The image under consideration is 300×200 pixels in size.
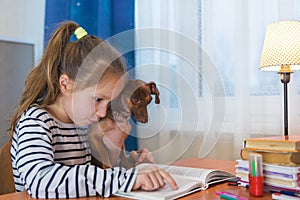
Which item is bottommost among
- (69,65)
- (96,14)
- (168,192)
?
(168,192)

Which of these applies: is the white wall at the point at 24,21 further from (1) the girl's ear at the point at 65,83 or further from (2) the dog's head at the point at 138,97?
(2) the dog's head at the point at 138,97

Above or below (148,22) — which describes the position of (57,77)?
below

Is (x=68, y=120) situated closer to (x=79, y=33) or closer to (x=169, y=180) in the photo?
(x=79, y=33)

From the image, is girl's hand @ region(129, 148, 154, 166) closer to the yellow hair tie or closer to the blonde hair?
the blonde hair

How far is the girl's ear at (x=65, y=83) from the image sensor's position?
2.93 ft

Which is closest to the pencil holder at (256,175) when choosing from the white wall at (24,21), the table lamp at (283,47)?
the table lamp at (283,47)

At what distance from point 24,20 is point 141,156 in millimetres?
1312

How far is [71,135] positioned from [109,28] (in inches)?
30.8

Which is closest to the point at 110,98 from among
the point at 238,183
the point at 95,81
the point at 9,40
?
the point at 95,81

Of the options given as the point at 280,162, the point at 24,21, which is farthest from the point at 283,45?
the point at 24,21

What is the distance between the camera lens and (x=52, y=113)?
943mm

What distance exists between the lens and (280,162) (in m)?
0.75

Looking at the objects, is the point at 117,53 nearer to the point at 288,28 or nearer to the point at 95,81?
the point at 95,81

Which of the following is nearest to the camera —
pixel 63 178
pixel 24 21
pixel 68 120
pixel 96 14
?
pixel 63 178
